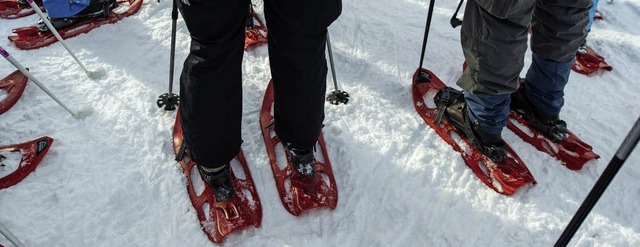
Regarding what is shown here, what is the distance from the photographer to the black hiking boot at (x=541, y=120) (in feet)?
8.74

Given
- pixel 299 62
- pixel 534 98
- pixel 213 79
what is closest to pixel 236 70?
pixel 213 79

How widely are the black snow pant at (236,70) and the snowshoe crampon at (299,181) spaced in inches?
12.3

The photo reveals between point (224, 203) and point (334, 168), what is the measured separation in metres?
0.72

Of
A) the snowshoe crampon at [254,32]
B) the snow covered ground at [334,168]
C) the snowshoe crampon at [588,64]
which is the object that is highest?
the snowshoe crampon at [254,32]

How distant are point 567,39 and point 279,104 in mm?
1770

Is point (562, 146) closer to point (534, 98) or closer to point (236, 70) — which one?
point (534, 98)

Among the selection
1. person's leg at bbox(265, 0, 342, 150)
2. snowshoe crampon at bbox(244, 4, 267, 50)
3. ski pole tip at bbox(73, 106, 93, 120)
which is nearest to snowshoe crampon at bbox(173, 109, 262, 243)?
person's leg at bbox(265, 0, 342, 150)

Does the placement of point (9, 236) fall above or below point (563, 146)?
above

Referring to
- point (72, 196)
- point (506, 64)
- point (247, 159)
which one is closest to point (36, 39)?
point (72, 196)

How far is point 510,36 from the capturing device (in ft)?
6.83

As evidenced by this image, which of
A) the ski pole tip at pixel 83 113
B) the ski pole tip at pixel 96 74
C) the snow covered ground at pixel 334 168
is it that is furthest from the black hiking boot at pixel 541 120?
the ski pole tip at pixel 96 74

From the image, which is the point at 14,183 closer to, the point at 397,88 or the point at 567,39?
the point at 397,88

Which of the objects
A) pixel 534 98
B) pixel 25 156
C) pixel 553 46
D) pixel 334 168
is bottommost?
pixel 334 168

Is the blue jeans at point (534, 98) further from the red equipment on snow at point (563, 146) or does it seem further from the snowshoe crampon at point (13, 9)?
the snowshoe crampon at point (13, 9)
